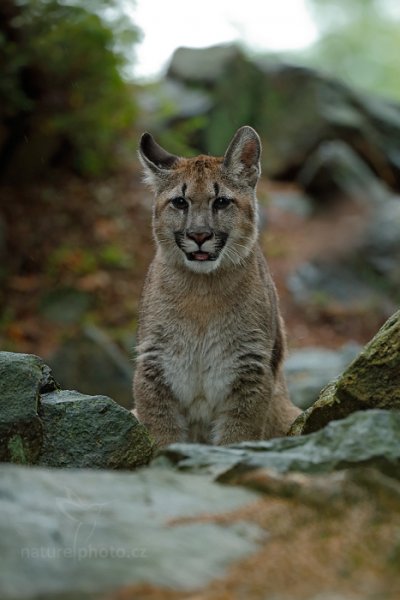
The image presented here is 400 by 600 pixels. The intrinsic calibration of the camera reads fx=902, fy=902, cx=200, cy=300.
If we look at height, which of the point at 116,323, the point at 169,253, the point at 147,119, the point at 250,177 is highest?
the point at 147,119

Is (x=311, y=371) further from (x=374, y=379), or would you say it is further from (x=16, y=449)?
(x=16, y=449)

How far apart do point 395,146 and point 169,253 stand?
589 inches

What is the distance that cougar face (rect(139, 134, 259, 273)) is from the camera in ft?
25.5

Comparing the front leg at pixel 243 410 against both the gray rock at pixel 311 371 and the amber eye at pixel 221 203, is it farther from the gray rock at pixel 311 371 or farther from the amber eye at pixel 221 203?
the gray rock at pixel 311 371

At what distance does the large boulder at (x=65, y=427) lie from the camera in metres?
5.66

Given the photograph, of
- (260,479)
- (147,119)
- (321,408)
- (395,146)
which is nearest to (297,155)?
(395,146)

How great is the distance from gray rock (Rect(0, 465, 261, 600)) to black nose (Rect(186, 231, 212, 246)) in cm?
362

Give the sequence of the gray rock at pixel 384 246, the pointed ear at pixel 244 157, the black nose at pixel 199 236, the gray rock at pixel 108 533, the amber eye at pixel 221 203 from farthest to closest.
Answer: the gray rock at pixel 384 246 → the pointed ear at pixel 244 157 → the amber eye at pixel 221 203 → the black nose at pixel 199 236 → the gray rock at pixel 108 533

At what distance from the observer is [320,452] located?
185 inches

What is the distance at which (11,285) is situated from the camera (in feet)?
51.8

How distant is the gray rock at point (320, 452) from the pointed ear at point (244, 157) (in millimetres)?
3812

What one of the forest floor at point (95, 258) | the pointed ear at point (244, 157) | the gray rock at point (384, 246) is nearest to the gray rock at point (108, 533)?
the pointed ear at point (244, 157)

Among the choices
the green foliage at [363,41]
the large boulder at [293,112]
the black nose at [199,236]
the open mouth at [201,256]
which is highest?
the green foliage at [363,41]

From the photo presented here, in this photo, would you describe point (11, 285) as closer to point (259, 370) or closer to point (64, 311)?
point (64, 311)
